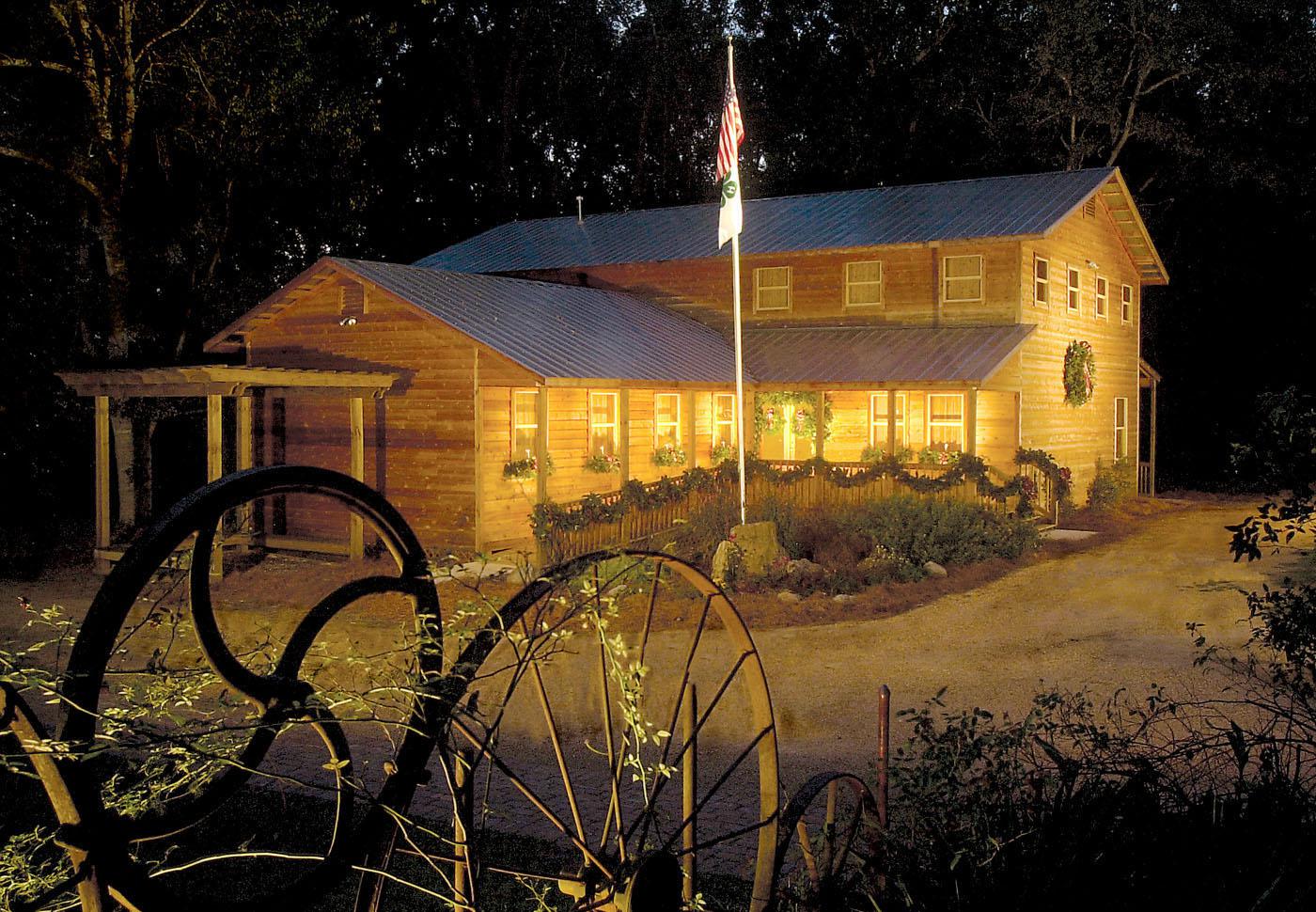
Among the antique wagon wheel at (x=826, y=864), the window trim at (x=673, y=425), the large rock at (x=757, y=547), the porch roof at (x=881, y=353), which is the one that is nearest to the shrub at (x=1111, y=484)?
the porch roof at (x=881, y=353)

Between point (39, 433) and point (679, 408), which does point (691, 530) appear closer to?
point (679, 408)

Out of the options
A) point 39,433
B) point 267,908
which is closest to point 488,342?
point 39,433

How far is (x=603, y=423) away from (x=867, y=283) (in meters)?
7.47

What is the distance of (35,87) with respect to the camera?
69.3ft

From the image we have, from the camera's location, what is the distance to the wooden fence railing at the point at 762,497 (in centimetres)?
1794

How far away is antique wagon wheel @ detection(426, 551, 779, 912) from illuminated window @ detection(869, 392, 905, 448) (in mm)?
12164

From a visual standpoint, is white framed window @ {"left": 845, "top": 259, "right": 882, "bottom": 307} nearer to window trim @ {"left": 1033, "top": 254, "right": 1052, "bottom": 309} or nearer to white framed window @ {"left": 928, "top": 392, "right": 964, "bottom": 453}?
white framed window @ {"left": 928, "top": 392, "right": 964, "bottom": 453}

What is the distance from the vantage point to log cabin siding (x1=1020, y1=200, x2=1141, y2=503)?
25.5m

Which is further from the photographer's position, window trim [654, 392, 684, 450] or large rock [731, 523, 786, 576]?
window trim [654, 392, 684, 450]

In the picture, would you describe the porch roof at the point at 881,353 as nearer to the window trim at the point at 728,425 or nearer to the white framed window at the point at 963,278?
Result: the white framed window at the point at 963,278

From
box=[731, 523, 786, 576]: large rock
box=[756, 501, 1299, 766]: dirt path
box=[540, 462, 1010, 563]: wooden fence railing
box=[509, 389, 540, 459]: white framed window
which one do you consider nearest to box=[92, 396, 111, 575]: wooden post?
box=[509, 389, 540, 459]: white framed window

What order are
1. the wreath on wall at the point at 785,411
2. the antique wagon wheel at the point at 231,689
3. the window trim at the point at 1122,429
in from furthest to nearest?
1. the window trim at the point at 1122,429
2. the wreath on wall at the point at 785,411
3. the antique wagon wheel at the point at 231,689

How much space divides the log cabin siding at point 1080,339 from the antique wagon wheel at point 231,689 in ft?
73.7

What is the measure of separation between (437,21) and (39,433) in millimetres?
27635
